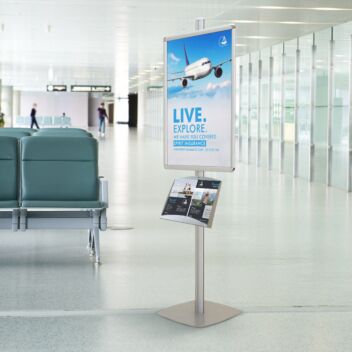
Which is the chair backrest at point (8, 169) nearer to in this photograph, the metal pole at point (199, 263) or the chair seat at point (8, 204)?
the chair seat at point (8, 204)

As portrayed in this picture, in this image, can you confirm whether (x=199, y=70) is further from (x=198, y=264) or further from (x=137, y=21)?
(x=137, y=21)

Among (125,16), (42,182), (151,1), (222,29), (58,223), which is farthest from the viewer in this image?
(125,16)

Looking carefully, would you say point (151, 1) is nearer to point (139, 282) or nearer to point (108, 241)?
point (108, 241)

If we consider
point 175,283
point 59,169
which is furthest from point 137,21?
point 175,283

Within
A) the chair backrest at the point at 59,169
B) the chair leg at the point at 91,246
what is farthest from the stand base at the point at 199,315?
the chair backrest at the point at 59,169

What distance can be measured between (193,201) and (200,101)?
2.26ft

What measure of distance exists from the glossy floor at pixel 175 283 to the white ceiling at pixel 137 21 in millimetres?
4608

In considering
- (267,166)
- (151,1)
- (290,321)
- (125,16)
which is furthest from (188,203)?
(267,166)

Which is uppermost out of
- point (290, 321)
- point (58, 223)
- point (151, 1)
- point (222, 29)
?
point (151, 1)

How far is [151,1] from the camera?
14250mm

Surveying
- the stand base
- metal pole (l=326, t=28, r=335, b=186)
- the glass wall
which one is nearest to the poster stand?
the stand base

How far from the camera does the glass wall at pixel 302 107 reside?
53.9 feet

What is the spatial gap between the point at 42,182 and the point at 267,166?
1511 centimetres

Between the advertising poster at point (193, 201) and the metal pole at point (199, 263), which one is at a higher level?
the advertising poster at point (193, 201)
